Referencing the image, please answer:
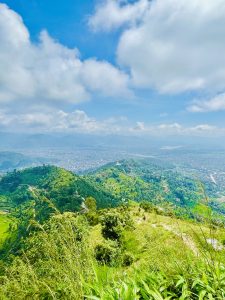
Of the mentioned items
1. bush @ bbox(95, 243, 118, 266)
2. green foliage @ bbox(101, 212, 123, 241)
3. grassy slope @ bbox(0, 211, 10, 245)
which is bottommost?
grassy slope @ bbox(0, 211, 10, 245)

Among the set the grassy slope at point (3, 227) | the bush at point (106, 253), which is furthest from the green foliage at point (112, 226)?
the grassy slope at point (3, 227)

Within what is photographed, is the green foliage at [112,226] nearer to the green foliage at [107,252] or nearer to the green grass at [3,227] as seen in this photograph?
the green foliage at [107,252]

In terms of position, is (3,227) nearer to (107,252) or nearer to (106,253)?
(106,253)

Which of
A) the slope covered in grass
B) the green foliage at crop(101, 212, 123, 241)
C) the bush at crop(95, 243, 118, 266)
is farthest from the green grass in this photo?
the slope covered in grass

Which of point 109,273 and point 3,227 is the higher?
point 109,273

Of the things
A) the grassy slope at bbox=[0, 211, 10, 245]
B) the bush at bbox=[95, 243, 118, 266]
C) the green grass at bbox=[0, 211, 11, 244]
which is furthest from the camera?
the grassy slope at bbox=[0, 211, 10, 245]

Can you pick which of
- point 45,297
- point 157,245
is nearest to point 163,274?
point 157,245

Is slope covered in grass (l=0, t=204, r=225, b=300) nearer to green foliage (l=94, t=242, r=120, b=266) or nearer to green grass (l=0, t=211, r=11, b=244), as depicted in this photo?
green foliage (l=94, t=242, r=120, b=266)

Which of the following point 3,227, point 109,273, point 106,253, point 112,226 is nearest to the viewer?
point 109,273

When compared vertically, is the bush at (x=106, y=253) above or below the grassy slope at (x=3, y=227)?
above

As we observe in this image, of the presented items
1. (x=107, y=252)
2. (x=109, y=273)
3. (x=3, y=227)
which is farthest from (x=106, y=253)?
(x=3, y=227)

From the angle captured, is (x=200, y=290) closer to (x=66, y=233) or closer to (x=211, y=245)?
(x=211, y=245)

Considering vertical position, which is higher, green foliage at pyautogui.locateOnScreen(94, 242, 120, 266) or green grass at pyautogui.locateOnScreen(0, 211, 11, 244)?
green foliage at pyautogui.locateOnScreen(94, 242, 120, 266)
